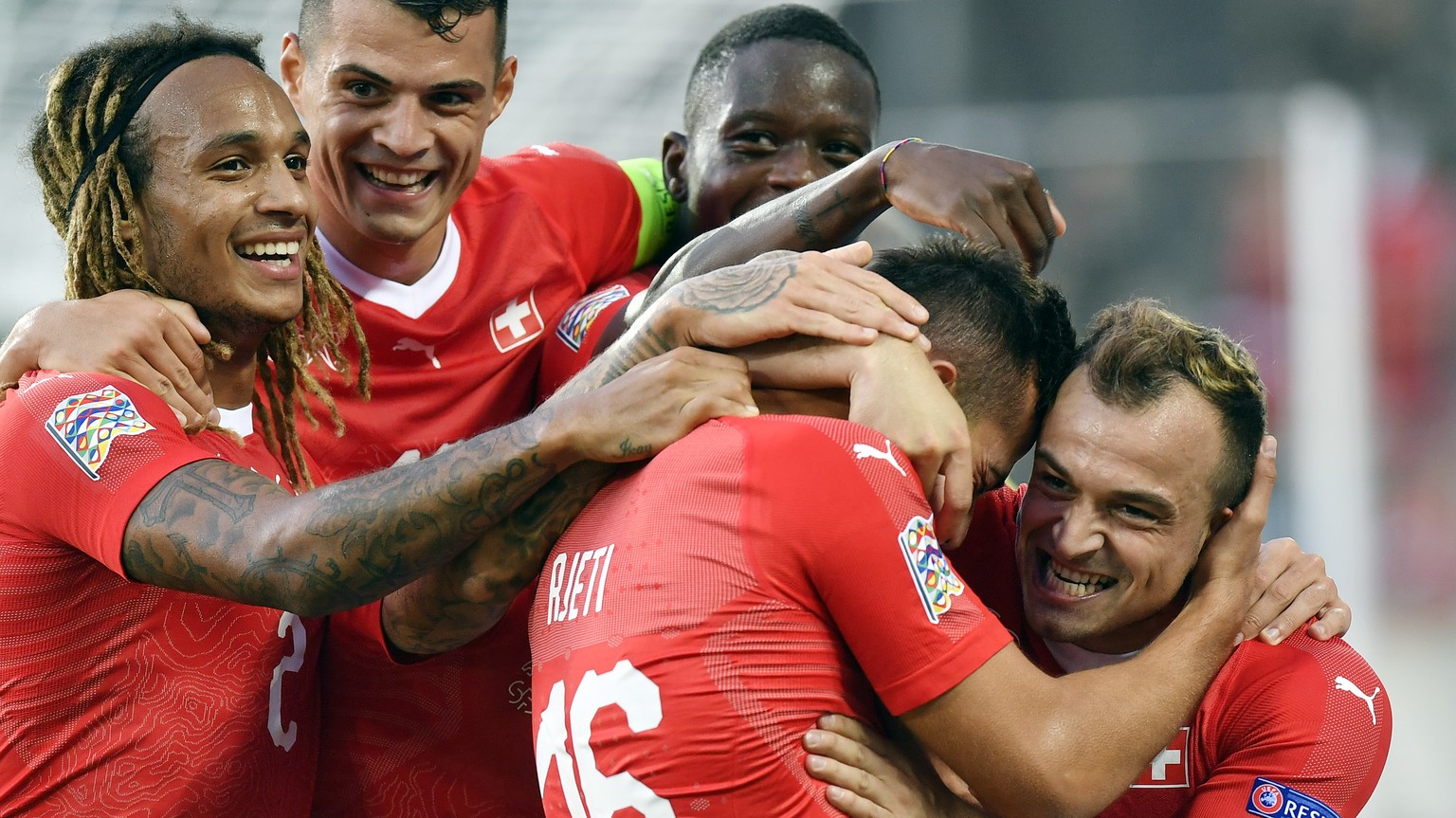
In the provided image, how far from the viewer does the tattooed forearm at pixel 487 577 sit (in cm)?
300

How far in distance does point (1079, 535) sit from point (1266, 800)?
631 millimetres

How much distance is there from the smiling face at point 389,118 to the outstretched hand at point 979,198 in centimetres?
121

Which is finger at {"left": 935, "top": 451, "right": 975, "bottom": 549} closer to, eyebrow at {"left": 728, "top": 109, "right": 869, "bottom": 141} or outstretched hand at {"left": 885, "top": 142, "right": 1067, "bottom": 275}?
outstretched hand at {"left": 885, "top": 142, "right": 1067, "bottom": 275}

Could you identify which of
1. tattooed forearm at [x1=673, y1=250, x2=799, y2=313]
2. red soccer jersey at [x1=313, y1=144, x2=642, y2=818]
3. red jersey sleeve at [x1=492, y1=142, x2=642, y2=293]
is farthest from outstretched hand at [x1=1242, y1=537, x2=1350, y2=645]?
red jersey sleeve at [x1=492, y1=142, x2=642, y2=293]

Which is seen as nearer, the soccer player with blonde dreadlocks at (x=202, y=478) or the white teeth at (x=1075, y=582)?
the soccer player with blonde dreadlocks at (x=202, y=478)

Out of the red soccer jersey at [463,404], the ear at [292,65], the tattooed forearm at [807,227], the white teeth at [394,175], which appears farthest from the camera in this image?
the ear at [292,65]

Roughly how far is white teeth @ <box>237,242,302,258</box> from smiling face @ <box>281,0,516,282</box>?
0.58m

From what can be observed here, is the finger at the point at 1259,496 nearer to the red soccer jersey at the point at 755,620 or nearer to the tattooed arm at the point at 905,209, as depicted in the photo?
the tattooed arm at the point at 905,209

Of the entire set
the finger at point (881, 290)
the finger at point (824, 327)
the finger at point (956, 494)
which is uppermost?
the finger at point (881, 290)

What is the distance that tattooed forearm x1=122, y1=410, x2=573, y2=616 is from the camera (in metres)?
2.87

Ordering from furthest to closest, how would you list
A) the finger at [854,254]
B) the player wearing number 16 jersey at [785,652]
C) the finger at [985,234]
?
the finger at [985,234] → the finger at [854,254] → the player wearing number 16 jersey at [785,652]

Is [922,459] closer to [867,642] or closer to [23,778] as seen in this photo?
[867,642]

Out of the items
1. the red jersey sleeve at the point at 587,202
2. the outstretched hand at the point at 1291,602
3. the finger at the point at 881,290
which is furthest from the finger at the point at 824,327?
the red jersey sleeve at the point at 587,202

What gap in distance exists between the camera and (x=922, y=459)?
2857 mm
